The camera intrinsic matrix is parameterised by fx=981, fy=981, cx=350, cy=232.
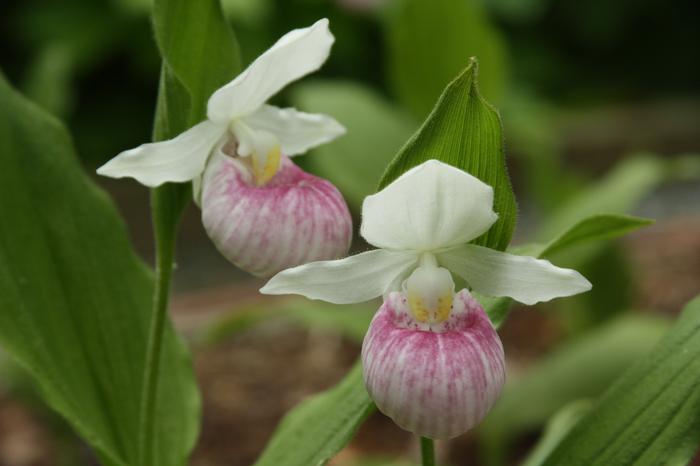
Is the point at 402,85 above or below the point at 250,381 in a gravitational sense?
above

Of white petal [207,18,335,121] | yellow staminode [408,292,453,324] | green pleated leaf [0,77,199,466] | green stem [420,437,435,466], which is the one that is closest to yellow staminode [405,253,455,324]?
yellow staminode [408,292,453,324]

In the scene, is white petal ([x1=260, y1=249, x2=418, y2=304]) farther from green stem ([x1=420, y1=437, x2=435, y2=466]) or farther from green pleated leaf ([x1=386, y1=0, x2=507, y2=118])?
green pleated leaf ([x1=386, y1=0, x2=507, y2=118])

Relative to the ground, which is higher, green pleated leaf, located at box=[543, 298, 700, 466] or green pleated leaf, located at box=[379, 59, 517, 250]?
green pleated leaf, located at box=[379, 59, 517, 250]

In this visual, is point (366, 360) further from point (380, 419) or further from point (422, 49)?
point (380, 419)

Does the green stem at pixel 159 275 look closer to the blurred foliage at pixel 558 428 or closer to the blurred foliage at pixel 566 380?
the blurred foliage at pixel 558 428

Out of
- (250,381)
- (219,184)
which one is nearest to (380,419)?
(250,381)

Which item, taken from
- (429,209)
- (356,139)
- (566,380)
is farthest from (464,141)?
(356,139)
